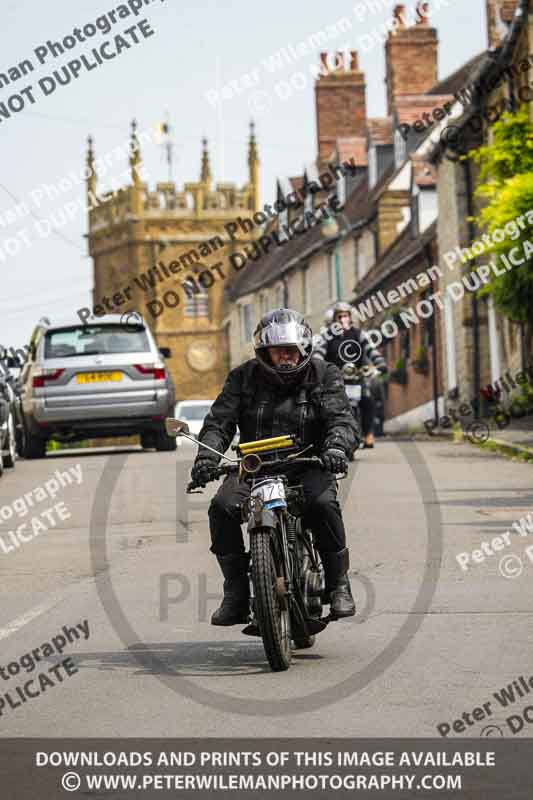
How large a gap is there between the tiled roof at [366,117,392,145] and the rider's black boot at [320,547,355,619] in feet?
159

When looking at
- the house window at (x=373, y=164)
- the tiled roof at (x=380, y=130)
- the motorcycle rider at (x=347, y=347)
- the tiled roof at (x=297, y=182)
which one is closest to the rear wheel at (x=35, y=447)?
the motorcycle rider at (x=347, y=347)

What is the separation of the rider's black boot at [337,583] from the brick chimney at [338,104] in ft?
183

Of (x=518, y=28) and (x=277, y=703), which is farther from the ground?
(x=518, y=28)

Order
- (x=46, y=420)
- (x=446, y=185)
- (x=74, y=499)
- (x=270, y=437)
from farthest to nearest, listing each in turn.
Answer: (x=446, y=185) < (x=46, y=420) < (x=74, y=499) < (x=270, y=437)

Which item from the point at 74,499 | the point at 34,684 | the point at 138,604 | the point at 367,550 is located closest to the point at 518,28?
the point at 74,499

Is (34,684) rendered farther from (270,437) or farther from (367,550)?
(367,550)

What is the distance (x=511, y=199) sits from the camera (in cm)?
2441

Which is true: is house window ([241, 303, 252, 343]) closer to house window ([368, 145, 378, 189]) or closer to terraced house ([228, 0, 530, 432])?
terraced house ([228, 0, 530, 432])

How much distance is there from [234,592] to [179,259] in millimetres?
93751

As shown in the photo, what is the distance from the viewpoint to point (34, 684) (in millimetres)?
7523

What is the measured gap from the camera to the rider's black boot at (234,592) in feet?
26.3

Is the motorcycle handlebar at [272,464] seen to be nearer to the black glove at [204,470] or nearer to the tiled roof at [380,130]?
the black glove at [204,470]

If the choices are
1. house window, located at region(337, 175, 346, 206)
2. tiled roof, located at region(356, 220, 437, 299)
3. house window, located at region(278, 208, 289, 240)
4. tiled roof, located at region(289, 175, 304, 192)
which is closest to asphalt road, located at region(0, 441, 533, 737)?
tiled roof, located at region(356, 220, 437, 299)
